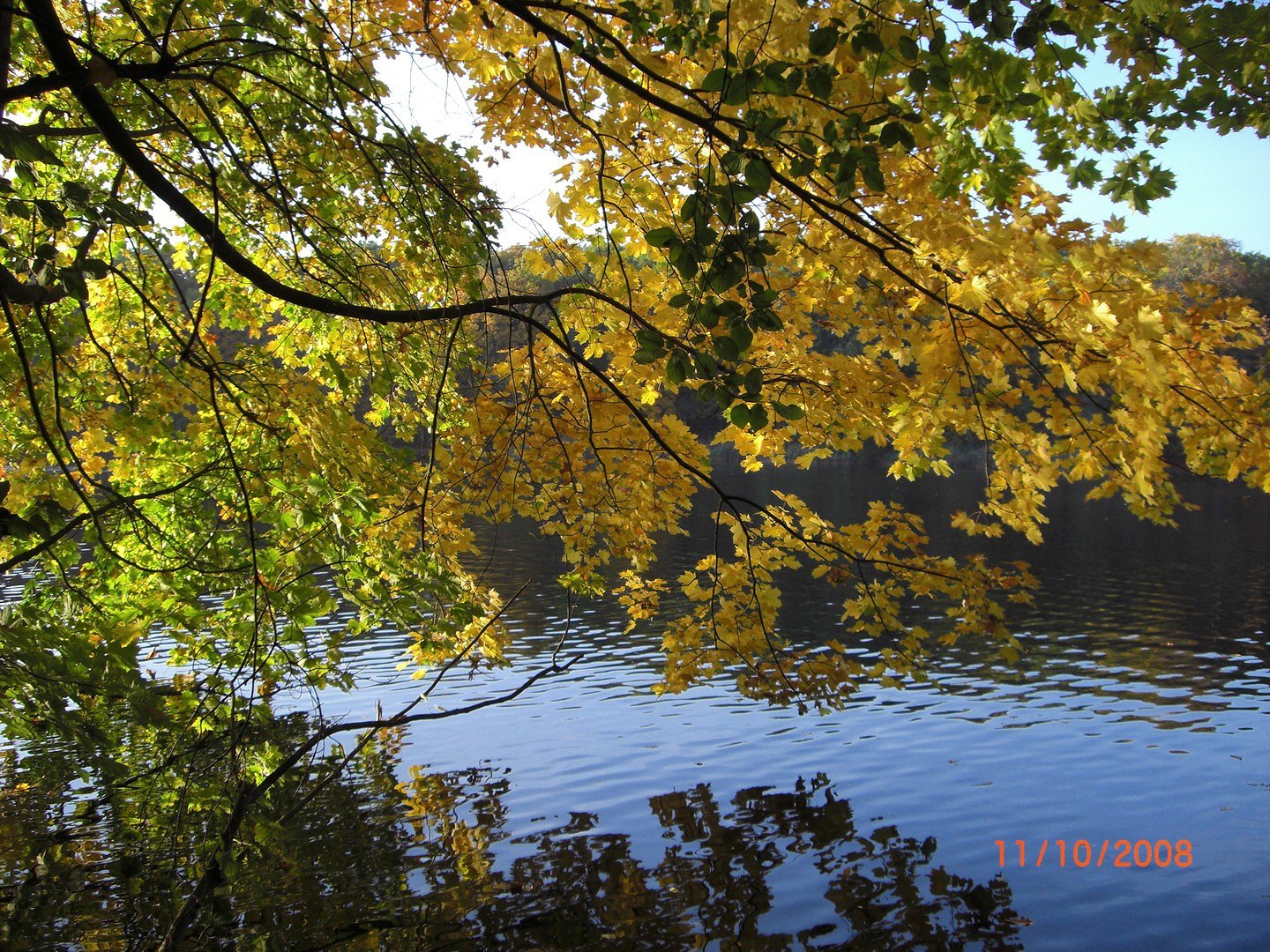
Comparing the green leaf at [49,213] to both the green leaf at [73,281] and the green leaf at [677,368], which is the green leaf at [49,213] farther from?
the green leaf at [677,368]

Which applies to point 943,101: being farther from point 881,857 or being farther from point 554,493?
point 881,857

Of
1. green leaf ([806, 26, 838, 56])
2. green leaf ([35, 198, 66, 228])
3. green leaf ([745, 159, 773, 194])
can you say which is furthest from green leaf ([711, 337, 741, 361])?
green leaf ([35, 198, 66, 228])

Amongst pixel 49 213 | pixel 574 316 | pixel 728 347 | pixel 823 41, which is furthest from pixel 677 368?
pixel 574 316

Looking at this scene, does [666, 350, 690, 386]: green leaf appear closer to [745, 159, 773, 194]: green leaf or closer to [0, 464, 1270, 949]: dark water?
[745, 159, 773, 194]: green leaf

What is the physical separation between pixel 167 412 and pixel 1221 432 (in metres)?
5.84

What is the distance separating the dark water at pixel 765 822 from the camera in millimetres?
6410

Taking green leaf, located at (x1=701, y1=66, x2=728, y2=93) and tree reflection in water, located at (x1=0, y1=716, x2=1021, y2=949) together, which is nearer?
green leaf, located at (x1=701, y1=66, x2=728, y2=93)

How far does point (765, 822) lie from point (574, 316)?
4.91m

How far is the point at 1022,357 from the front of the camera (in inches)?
143

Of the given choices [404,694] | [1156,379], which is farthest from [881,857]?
[404,694]
